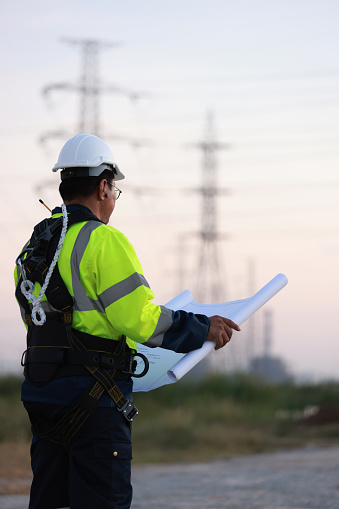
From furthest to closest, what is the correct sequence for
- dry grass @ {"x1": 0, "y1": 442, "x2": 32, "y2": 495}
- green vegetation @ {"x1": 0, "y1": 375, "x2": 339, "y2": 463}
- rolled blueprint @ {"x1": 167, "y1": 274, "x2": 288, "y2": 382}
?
1. green vegetation @ {"x1": 0, "y1": 375, "x2": 339, "y2": 463}
2. dry grass @ {"x1": 0, "y1": 442, "x2": 32, "y2": 495}
3. rolled blueprint @ {"x1": 167, "y1": 274, "x2": 288, "y2": 382}

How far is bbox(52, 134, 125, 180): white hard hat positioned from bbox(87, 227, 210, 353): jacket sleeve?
43 centimetres

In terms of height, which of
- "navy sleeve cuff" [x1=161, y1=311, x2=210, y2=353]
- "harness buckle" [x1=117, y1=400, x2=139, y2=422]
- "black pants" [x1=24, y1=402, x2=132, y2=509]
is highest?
"navy sleeve cuff" [x1=161, y1=311, x2=210, y2=353]

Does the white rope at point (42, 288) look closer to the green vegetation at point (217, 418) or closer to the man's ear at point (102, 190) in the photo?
the man's ear at point (102, 190)

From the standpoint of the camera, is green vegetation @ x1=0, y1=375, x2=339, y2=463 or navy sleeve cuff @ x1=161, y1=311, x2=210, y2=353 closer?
navy sleeve cuff @ x1=161, y1=311, x2=210, y2=353

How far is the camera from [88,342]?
3791 mm

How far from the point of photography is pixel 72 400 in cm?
379

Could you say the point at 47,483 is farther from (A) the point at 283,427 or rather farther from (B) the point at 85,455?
(A) the point at 283,427

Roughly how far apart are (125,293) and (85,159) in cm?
78

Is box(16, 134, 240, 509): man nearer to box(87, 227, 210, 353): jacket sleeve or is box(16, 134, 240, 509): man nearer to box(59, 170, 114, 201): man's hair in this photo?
box(87, 227, 210, 353): jacket sleeve

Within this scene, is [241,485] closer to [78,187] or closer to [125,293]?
[78,187]

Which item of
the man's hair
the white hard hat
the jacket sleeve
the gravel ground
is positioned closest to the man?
the jacket sleeve

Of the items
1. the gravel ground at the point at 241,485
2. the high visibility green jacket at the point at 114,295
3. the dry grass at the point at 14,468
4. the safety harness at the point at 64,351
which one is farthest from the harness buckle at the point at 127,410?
the dry grass at the point at 14,468

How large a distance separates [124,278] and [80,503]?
104 cm

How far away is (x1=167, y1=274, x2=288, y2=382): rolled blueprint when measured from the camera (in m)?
3.90
